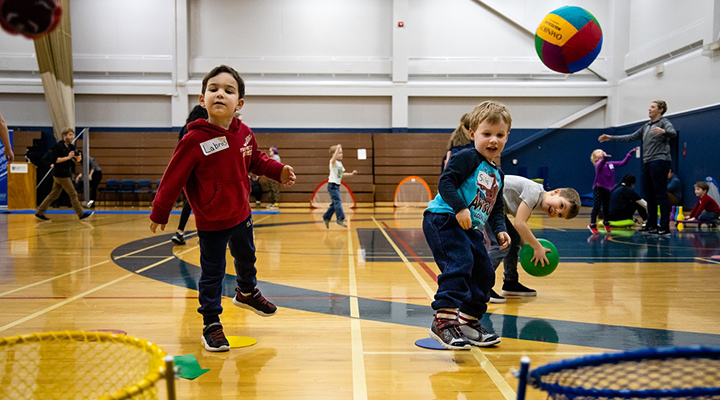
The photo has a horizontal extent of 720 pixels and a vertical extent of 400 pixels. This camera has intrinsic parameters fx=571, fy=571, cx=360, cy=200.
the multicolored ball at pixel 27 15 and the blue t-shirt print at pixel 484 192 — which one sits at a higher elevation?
the multicolored ball at pixel 27 15

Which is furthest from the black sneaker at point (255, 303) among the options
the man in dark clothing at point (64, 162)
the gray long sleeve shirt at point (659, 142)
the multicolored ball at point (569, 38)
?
the man in dark clothing at point (64, 162)

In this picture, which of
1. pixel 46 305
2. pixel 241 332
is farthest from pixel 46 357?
pixel 46 305

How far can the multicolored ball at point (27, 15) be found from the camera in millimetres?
1151

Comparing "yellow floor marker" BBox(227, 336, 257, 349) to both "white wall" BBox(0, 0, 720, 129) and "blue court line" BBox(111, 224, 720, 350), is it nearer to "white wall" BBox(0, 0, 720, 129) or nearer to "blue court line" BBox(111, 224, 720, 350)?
"blue court line" BBox(111, 224, 720, 350)

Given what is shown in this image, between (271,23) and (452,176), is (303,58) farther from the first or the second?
(452,176)

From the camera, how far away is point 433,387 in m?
2.27

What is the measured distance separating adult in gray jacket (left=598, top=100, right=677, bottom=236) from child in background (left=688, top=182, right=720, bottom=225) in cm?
172

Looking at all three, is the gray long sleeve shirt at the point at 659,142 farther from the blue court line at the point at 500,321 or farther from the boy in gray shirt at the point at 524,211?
the blue court line at the point at 500,321

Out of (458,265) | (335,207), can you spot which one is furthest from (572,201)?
(335,207)

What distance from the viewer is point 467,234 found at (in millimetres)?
2963

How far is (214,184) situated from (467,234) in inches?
51.6

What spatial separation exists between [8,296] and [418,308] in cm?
279

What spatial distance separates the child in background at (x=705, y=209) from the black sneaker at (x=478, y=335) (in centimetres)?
835

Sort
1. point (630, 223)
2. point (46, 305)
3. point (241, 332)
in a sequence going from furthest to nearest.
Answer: point (630, 223)
point (46, 305)
point (241, 332)
